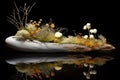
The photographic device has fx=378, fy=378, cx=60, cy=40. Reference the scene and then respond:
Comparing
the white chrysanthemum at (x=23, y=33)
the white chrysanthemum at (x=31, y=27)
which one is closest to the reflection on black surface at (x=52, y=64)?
the white chrysanthemum at (x=23, y=33)

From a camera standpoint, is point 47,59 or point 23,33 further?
point 23,33

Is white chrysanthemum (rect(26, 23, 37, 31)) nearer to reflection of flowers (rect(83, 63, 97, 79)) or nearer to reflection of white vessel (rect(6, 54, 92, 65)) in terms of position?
reflection of white vessel (rect(6, 54, 92, 65))

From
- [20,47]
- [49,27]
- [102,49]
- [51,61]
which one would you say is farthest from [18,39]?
[102,49]

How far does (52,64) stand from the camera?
593cm

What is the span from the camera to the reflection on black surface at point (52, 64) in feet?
16.8

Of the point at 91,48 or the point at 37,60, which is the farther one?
the point at 91,48

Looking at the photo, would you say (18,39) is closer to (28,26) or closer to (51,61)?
(28,26)

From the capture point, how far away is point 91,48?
7242 millimetres

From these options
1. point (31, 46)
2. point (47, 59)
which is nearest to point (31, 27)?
point (31, 46)

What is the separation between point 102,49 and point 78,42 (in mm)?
485

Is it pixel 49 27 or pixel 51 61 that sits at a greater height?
pixel 49 27

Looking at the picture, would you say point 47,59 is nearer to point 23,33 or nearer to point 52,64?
point 52,64

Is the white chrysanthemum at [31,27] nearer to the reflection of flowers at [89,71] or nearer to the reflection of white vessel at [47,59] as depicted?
the reflection of white vessel at [47,59]

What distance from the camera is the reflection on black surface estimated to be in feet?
16.8
